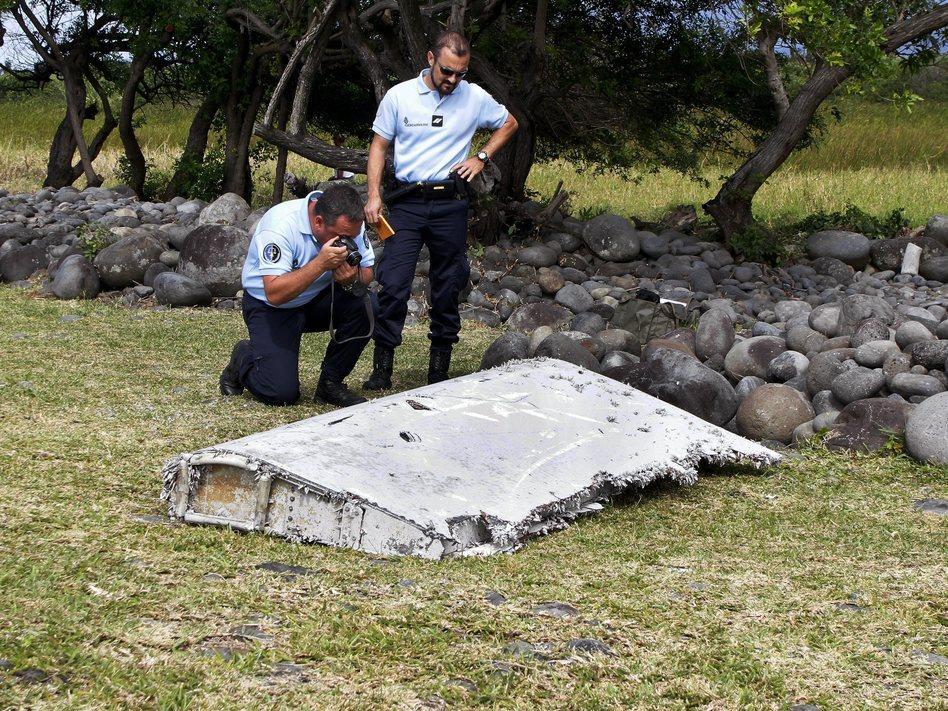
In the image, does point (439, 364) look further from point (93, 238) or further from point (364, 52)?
point (364, 52)

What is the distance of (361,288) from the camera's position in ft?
18.0

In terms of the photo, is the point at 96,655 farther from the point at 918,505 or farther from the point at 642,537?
the point at 918,505

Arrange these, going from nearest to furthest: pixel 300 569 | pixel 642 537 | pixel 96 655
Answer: pixel 96 655 < pixel 300 569 < pixel 642 537

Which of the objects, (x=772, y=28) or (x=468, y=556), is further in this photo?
(x=772, y=28)

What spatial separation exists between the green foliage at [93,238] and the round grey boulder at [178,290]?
1.00m

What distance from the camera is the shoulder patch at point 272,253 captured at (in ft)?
16.8

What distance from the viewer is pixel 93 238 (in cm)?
1027

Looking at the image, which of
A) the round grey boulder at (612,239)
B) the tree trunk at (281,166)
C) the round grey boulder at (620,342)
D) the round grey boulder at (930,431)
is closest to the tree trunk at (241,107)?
the tree trunk at (281,166)

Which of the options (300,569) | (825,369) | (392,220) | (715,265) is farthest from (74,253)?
(300,569)

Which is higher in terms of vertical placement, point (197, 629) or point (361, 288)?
point (361, 288)

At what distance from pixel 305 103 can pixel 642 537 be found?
Result: 26.3ft

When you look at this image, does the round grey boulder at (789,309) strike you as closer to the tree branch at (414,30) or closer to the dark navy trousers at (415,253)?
the dark navy trousers at (415,253)

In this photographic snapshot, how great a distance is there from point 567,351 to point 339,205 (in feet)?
6.37

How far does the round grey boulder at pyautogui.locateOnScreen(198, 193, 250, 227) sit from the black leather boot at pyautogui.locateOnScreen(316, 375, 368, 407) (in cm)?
530
